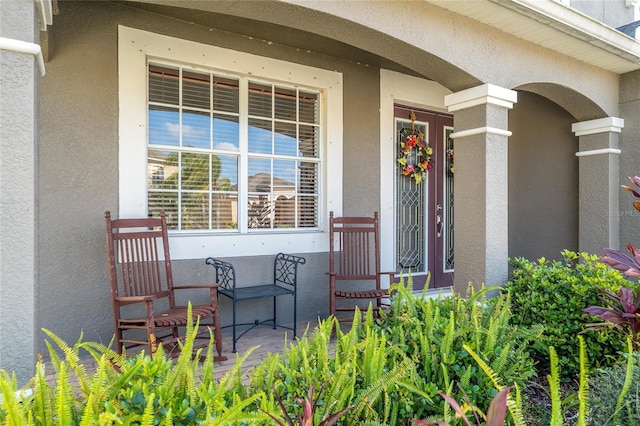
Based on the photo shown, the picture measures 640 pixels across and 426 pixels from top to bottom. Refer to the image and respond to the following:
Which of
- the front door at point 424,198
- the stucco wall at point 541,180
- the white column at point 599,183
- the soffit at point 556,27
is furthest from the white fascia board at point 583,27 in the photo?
the front door at point 424,198

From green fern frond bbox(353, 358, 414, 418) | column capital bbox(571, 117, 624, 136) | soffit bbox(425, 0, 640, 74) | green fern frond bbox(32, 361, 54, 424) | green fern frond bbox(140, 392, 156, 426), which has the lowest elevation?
green fern frond bbox(353, 358, 414, 418)

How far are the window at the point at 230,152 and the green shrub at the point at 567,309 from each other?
6.97 feet

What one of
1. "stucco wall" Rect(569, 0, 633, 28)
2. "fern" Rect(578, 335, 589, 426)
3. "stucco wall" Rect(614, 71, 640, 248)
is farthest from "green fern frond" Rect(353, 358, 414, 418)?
"stucco wall" Rect(569, 0, 633, 28)

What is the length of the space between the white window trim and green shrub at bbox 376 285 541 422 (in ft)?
6.55

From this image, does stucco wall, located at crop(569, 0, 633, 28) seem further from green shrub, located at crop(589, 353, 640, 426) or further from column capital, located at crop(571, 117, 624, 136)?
green shrub, located at crop(589, 353, 640, 426)

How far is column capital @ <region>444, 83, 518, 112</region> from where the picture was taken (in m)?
3.17

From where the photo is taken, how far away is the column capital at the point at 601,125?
4141 mm

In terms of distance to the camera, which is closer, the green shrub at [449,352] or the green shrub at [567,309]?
the green shrub at [449,352]

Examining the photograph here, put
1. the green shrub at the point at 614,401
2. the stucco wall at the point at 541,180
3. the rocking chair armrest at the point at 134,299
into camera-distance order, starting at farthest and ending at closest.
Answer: the stucco wall at the point at 541,180 < the rocking chair armrest at the point at 134,299 < the green shrub at the point at 614,401

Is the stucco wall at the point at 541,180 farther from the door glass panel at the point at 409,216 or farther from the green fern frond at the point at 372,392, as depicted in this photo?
the green fern frond at the point at 372,392

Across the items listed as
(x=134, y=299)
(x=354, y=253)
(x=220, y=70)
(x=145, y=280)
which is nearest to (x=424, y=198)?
(x=354, y=253)

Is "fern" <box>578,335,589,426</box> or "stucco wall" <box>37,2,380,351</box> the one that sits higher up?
"stucco wall" <box>37,2,380,351</box>

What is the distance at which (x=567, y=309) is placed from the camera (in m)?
2.58

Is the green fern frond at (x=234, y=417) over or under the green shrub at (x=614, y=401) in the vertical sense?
Answer: over
